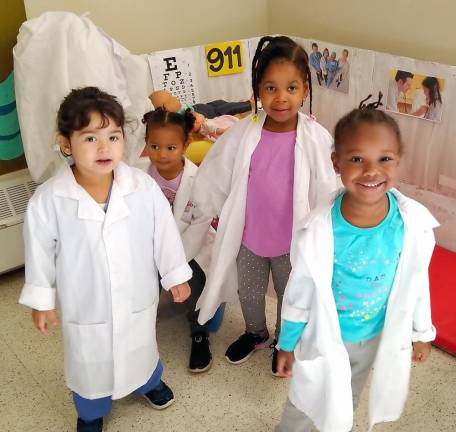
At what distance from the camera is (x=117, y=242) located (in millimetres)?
1229

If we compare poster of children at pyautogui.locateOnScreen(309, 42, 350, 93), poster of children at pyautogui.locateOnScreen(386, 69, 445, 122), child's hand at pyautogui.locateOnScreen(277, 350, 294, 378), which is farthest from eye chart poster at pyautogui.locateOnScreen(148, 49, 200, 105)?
child's hand at pyautogui.locateOnScreen(277, 350, 294, 378)

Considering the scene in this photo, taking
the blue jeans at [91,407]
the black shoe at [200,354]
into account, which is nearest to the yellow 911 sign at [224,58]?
the black shoe at [200,354]

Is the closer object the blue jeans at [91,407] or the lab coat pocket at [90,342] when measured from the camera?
the lab coat pocket at [90,342]

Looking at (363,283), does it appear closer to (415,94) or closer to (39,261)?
(39,261)

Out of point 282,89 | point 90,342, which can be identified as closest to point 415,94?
point 282,89

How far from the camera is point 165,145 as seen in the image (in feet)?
5.11

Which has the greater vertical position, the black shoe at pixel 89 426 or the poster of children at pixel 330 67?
the poster of children at pixel 330 67

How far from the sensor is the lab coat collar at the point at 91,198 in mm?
1191

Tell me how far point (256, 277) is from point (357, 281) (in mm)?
537

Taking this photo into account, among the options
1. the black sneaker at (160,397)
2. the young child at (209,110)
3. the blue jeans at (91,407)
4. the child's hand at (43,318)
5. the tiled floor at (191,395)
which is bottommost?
the tiled floor at (191,395)

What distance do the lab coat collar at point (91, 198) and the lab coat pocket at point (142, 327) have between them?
0.89 feet

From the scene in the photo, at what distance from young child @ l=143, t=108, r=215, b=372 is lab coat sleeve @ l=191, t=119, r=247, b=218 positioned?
0.06m

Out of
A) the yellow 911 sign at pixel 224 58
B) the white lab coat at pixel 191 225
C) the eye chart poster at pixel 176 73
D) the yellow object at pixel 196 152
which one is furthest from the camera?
the yellow 911 sign at pixel 224 58

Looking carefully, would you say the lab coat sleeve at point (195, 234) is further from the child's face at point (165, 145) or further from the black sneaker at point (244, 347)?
the black sneaker at point (244, 347)
